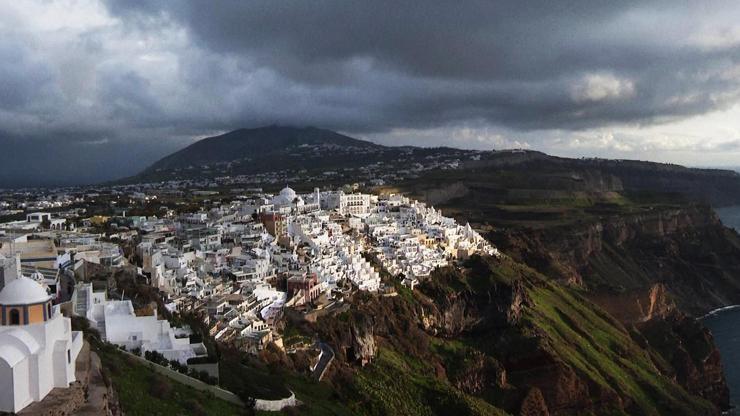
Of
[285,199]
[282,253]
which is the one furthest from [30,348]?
[285,199]

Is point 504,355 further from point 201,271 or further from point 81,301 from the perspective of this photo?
point 81,301

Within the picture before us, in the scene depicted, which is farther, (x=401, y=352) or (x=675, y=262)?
(x=675, y=262)

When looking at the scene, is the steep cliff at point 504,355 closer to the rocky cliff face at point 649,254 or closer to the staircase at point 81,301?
the staircase at point 81,301

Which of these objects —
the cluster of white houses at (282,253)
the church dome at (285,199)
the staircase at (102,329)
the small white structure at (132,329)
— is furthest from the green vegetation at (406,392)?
the church dome at (285,199)

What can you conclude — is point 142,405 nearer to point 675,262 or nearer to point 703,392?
point 703,392

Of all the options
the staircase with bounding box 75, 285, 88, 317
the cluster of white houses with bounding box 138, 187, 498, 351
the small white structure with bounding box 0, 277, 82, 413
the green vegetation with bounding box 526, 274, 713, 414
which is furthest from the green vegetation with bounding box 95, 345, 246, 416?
the green vegetation with bounding box 526, 274, 713, 414

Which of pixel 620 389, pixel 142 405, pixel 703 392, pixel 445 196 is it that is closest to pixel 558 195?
pixel 445 196

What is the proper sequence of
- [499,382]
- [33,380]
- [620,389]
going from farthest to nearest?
1. [620,389]
2. [499,382]
3. [33,380]
